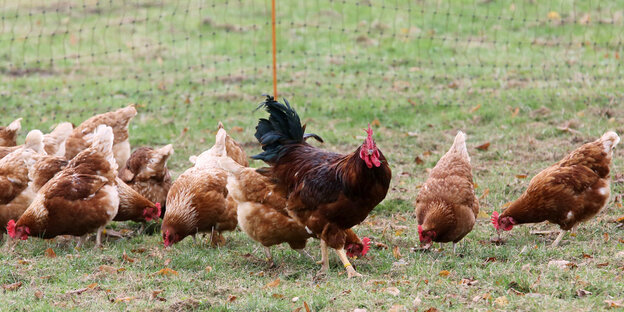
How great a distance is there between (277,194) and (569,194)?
109 inches

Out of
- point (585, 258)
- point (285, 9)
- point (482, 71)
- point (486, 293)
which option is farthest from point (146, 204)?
point (285, 9)

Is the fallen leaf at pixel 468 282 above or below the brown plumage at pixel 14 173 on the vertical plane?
below

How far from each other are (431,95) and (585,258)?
6318 mm

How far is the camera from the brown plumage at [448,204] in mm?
6594

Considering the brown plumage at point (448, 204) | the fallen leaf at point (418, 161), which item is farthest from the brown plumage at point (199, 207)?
the fallen leaf at point (418, 161)

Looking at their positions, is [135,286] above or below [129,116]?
below

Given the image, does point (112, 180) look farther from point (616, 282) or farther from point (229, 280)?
point (616, 282)

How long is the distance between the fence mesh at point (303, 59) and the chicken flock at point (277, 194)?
338 centimetres

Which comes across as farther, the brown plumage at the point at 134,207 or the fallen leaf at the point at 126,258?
the brown plumage at the point at 134,207

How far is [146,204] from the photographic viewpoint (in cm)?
743

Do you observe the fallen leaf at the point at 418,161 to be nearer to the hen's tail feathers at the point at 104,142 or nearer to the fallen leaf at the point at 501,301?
the hen's tail feathers at the point at 104,142

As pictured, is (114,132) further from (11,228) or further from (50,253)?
(50,253)

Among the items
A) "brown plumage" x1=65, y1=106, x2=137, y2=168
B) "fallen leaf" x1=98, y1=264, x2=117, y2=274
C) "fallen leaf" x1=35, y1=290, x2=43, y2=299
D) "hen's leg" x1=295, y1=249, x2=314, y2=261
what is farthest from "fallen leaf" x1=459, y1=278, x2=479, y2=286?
"brown plumage" x1=65, y1=106, x2=137, y2=168

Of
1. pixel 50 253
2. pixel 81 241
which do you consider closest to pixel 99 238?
pixel 81 241
